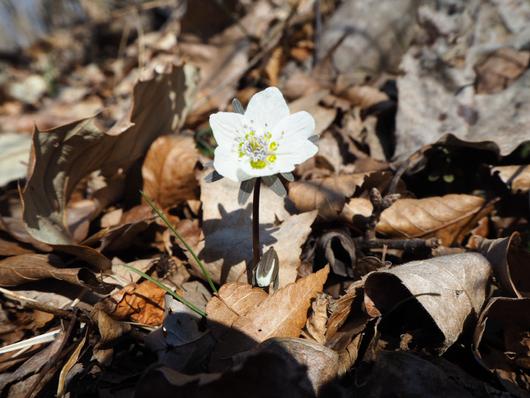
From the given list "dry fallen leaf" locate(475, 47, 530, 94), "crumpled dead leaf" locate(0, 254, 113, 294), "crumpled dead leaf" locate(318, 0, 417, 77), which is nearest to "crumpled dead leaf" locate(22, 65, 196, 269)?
"crumpled dead leaf" locate(0, 254, 113, 294)

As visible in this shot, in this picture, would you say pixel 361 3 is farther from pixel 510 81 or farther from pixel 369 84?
pixel 510 81

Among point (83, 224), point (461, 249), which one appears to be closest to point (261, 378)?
point (461, 249)

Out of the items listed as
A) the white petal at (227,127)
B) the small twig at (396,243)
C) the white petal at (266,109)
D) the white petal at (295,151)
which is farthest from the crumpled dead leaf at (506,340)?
the white petal at (227,127)

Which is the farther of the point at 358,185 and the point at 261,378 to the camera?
the point at 358,185

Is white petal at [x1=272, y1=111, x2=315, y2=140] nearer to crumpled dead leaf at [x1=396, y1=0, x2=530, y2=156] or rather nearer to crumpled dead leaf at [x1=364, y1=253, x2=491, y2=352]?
crumpled dead leaf at [x1=364, y1=253, x2=491, y2=352]

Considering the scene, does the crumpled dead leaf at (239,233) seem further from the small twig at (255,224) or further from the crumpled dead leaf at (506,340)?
the crumpled dead leaf at (506,340)

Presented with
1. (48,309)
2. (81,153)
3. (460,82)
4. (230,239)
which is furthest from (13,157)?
(460,82)
